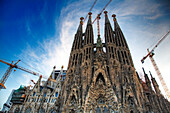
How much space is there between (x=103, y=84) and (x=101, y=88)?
1029 millimetres

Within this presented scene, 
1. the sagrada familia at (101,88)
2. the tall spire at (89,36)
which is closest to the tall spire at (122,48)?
the sagrada familia at (101,88)

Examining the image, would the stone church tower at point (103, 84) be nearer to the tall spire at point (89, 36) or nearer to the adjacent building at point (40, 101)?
the tall spire at point (89, 36)

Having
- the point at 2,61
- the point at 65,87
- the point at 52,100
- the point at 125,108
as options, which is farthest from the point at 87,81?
the point at 2,61

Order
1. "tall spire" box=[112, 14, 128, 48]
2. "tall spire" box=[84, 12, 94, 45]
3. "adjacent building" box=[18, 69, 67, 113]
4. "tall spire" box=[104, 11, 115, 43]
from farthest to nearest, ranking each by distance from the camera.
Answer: "tall spire" box=[84, 12, 94, 45]
"tall spire" box=[104, 11, 115, 43]
"tall spire" box=[112, 14, 128, 48]
"adjacent building" box=[18, 69, 67, 113]

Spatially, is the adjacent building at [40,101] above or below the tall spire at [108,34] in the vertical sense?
below

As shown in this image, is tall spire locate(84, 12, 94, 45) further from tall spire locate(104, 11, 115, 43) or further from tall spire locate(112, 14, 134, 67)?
tall spire locate(112, 14, 134, 67)

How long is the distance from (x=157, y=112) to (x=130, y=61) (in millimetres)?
11651

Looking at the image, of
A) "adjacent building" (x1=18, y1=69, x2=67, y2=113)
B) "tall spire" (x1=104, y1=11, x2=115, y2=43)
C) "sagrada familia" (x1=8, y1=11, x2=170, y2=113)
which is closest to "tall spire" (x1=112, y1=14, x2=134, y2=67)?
"sagrada familia" (x1=8, y1=11, x2=170, y2=113)

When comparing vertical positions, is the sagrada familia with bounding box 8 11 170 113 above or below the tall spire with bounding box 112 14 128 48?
below

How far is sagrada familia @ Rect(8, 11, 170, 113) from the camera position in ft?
70.6

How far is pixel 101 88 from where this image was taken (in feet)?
77.6

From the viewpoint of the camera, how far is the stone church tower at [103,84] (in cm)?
2134

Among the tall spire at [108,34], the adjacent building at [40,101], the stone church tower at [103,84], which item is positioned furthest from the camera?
the tall spire at [108,34]

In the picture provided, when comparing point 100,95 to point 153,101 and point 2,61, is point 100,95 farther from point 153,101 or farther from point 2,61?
point 2,61
